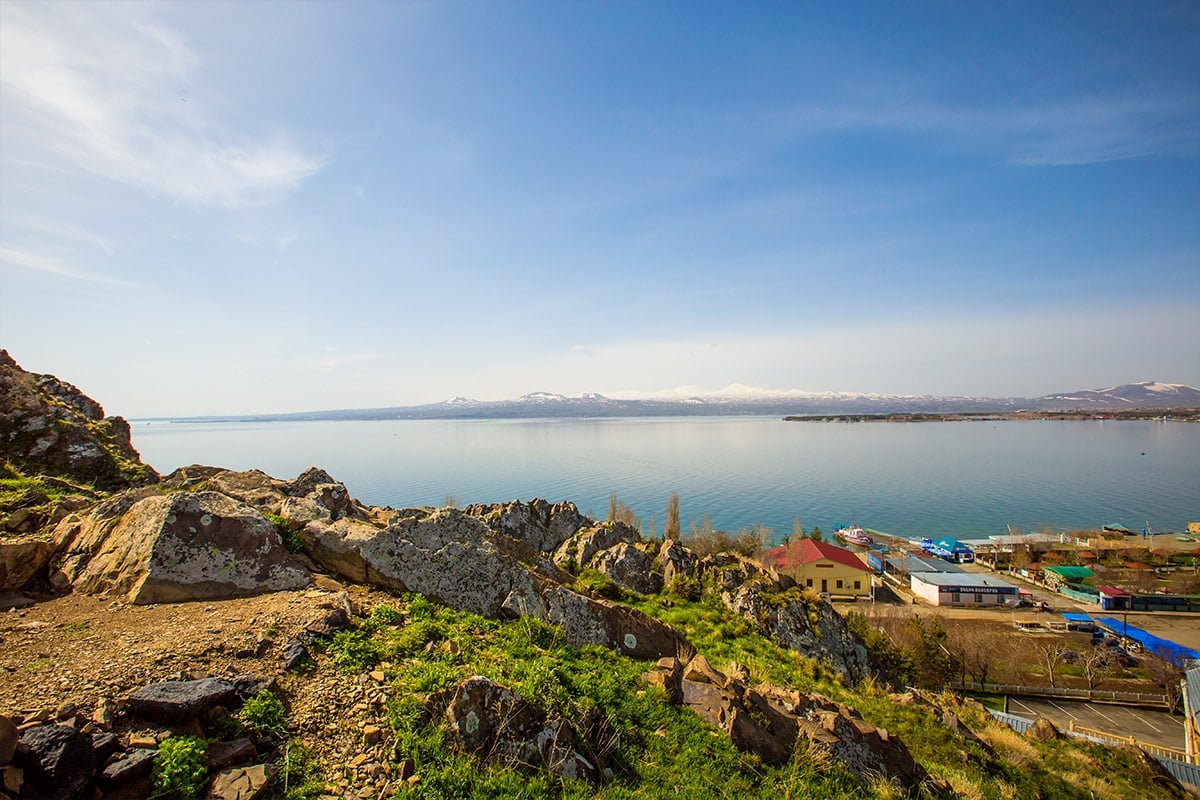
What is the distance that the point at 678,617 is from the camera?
15.1m

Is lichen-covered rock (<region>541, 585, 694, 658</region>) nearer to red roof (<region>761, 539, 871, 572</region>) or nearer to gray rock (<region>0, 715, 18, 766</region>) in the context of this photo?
gray rock (<region>0, 715, 18, 766</region>)

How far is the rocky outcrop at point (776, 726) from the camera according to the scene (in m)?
7.73

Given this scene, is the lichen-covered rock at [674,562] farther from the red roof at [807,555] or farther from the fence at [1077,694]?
the red roof at [807,555]

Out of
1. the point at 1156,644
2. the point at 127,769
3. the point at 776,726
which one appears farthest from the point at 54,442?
the point at 1156,644

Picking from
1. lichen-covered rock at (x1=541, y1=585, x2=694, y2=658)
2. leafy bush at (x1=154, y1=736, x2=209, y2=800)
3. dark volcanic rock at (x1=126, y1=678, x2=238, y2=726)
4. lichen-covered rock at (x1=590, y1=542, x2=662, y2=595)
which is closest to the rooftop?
lichen-covered rock at (x1=590, y1=542, x2=662, y2=595)

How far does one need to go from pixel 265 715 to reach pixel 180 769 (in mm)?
944

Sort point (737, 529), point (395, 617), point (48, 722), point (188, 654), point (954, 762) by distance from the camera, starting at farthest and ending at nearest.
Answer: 1. point (737, 529)
2. point (954, 762)
3. point (395, 617)
4. point (188, 654)
5. point (48, 722)

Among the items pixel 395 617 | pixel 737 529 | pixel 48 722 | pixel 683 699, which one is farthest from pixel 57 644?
pixel 737 529

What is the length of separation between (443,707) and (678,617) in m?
10.4

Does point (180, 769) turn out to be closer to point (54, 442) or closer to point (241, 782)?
point (241, 782)

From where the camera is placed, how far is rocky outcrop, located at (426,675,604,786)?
5824mm

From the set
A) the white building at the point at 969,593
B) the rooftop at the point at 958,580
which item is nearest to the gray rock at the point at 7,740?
the white building at the point at 969,593

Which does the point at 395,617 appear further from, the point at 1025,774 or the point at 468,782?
the point at 1025,774

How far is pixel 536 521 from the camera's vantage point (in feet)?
88.5
